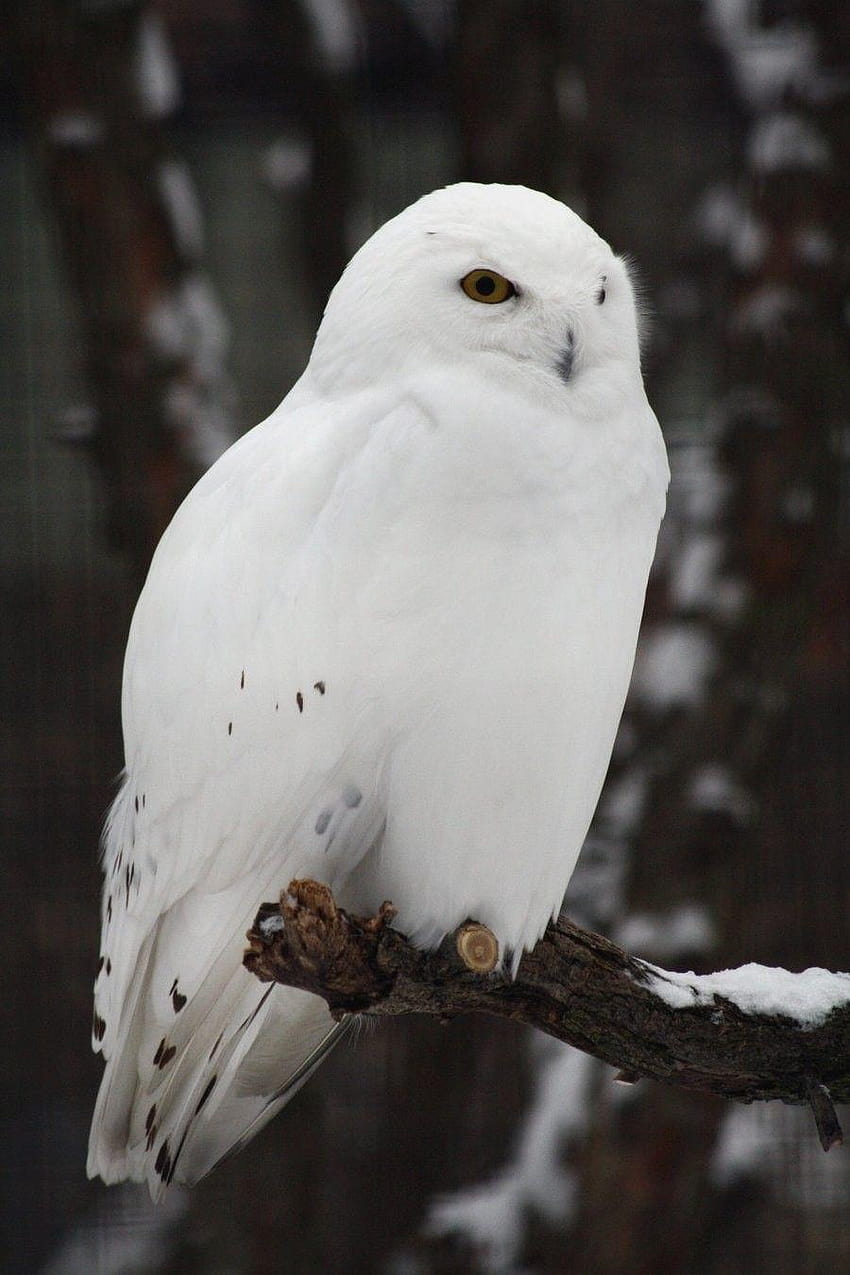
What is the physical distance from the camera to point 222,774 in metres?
1.55

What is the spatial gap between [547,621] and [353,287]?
45 centimetres

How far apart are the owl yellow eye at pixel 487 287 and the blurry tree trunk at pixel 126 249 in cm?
124

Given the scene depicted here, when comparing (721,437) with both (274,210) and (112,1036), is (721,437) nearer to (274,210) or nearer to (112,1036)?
(274,210)

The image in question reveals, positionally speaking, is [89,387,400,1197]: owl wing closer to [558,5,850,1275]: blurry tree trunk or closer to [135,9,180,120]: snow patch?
[558,5,850,1275]: blurry tree trunk

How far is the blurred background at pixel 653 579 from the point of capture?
273cm

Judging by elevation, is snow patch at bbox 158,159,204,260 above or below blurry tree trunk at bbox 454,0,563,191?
below

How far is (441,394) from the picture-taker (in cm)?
152

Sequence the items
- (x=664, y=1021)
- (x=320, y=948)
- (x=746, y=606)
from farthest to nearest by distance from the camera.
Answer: (x=746, y=606)
(x=664, y=1021)
(x=320, y=948)

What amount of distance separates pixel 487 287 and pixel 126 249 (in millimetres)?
1348

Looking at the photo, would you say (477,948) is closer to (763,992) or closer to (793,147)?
(763,992)

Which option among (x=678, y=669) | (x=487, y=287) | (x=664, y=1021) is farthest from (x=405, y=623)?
(x=678, y=669)

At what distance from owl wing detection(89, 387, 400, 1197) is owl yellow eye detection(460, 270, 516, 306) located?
20 cm

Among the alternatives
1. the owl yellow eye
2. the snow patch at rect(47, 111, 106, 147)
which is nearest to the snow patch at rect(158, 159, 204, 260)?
the snow patch at rect(47, 111, 106, 147)

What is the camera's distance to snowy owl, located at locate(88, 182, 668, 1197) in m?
1.49
